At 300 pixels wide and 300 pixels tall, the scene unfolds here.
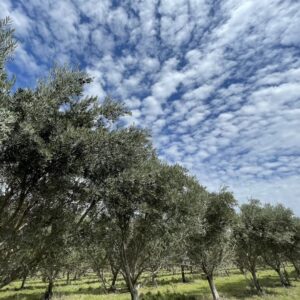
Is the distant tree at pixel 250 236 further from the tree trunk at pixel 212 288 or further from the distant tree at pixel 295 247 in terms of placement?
the distant tree at pixel 295 247

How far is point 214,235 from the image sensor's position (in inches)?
1329

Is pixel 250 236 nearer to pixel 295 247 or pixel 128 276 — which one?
pixel 295 247

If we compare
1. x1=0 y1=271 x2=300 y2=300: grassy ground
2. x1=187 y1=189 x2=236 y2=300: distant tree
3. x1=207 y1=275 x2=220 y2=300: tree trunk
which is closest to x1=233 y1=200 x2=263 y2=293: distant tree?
x1=0 y1=271 x2=300 y2=300: grassy ground

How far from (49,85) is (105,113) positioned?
10.7 feet

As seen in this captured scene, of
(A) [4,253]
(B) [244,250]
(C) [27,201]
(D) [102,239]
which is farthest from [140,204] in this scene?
(B) [244,250]

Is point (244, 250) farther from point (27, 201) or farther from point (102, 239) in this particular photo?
point (27, 201)

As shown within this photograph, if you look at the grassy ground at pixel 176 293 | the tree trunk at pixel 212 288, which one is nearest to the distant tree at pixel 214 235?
the tree trunk at pixel 212 288

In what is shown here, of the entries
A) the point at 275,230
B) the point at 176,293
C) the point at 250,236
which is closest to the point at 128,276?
the point at 176,293

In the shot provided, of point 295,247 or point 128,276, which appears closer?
point 128,276

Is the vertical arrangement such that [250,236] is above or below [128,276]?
above

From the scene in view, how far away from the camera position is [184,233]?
74.7ft

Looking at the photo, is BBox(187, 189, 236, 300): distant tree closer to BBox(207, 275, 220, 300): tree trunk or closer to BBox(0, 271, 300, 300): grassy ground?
BBox(207, 275, 220, 300): tree trunk

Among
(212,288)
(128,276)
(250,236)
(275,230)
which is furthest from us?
(275,230)

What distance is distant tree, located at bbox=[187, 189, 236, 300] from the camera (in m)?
32.9
